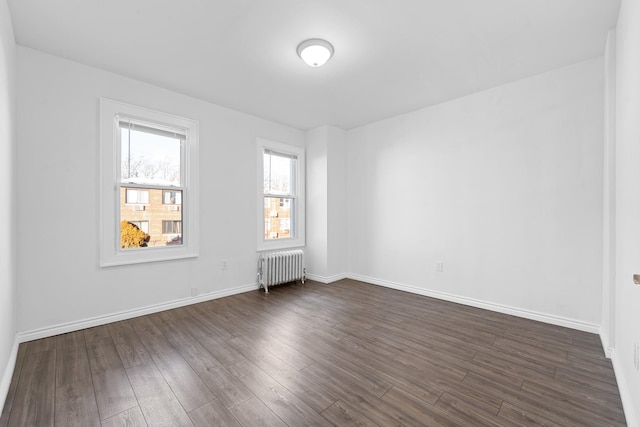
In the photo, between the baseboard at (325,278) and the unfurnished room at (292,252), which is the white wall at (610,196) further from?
the baseboard at (325,278)

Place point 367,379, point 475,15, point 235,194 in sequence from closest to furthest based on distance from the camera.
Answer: point 367,379 → point 475,15 → point 235,194

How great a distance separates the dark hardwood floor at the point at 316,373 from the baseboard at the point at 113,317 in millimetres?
100

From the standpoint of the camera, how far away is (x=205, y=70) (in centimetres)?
298

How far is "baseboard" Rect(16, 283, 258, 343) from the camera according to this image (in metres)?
2.57

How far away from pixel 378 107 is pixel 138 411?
4.08m

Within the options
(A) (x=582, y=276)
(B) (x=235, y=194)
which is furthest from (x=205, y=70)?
(A) (x=582, y=276)

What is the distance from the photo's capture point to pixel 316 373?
6.78ft

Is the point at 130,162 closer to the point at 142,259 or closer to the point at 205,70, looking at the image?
the point at 142,259

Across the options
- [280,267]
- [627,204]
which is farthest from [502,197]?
[280,267]

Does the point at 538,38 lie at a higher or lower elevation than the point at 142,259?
higher

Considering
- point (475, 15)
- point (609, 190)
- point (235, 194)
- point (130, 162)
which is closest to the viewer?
point (475, 15)

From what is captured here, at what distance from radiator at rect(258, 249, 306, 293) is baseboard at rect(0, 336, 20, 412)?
2548mm

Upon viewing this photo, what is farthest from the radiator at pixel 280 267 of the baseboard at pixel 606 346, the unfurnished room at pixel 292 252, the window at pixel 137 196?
the baseboard at pixel 606 346

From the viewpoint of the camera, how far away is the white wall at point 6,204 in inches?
72.5
